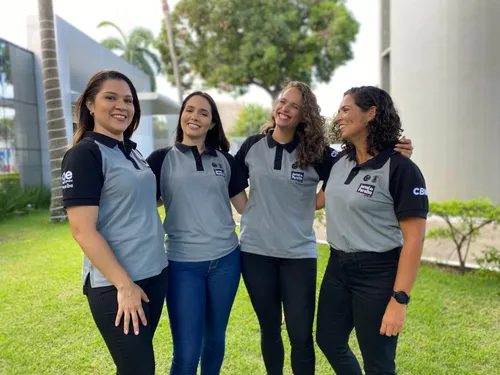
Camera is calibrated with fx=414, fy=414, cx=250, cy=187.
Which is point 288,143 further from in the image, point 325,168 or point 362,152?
point 362,152

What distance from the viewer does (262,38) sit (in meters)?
21.6

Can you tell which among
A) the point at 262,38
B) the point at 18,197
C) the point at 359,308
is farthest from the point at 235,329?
the point at 262,38

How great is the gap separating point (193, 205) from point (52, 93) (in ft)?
28.8

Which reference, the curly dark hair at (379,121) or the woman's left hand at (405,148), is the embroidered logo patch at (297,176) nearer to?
the curly dark hair at (379,121)

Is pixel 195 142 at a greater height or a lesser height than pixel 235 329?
greater

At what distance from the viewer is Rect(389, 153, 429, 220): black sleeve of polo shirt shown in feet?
6.87

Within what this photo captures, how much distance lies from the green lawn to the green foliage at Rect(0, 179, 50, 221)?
17.3 ft

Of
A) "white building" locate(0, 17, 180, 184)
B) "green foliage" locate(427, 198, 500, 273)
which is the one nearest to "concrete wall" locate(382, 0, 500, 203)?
"green foliage" locate(427, 198, 500, 273)

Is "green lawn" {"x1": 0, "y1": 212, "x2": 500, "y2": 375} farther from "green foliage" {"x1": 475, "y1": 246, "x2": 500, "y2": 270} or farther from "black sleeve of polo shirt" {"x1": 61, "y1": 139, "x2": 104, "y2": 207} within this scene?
"black sleeve of polo shirt" {"x1": 61, "y1": 139, "x2": 104, "y2": 207}

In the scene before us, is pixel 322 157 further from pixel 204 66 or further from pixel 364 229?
pixel 204 66

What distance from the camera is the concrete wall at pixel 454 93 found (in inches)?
343

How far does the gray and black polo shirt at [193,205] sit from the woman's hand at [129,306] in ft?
1.70

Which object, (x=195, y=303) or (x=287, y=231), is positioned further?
(x=287, y=231)

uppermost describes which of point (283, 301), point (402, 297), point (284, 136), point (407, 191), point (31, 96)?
point (31, 96)
